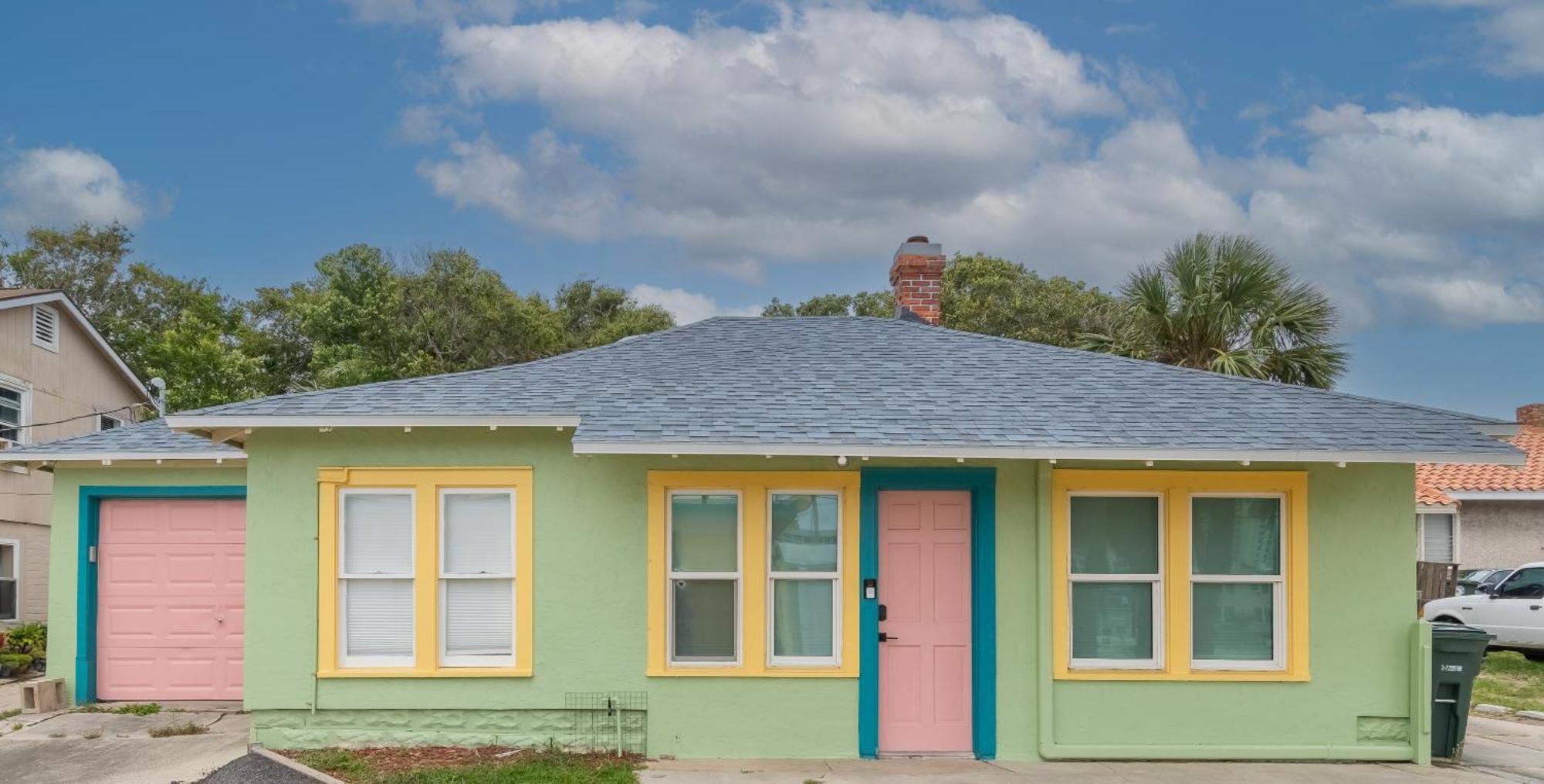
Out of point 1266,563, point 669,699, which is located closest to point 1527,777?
point 1266,563

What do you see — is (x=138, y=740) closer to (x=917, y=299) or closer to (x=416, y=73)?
(x=917, y=299)

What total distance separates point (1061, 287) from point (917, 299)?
27.0m

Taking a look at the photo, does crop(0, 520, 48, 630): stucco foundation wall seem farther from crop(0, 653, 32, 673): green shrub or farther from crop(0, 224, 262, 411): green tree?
crop(0, 224, 262, 411): green tree

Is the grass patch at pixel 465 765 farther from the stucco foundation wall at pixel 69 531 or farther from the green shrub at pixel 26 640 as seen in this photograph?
the green shrub at pixel 26 640

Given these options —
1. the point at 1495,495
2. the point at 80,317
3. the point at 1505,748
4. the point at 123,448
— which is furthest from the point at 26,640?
the point at 1495,495

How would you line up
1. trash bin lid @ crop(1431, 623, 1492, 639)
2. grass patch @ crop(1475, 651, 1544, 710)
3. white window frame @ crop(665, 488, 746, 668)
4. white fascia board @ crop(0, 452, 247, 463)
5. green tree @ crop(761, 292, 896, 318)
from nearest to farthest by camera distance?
trash bin lid @ crop(1431, 623, 1492, 639), white window frame @ crop(665, 488, 746, 668), white fascia board @ crop(0, 452, 247, 463), grass patch @ crop(1475, 651, 1544, 710), green tree @ crop(761, 292, 896, 318)

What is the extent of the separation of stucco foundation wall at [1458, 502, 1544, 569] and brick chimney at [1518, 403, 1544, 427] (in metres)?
9.12

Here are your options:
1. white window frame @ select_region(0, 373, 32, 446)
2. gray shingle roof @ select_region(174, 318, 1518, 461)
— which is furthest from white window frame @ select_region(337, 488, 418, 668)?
white window frame @ select_region(0, 373, 32, 446)

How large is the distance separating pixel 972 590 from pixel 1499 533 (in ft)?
64.2

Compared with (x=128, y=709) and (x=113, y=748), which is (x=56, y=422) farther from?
(x=113, y=748)

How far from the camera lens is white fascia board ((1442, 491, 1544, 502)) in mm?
23953

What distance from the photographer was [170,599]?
43.3 feet

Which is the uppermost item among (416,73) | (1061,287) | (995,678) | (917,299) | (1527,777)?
(416,73)

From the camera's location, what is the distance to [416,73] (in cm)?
2756
